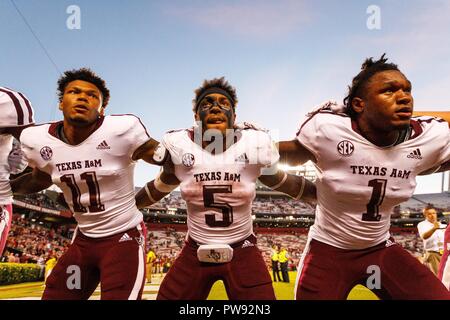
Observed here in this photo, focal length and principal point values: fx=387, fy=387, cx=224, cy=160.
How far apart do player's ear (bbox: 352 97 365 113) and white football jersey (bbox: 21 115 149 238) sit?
1.65 metres

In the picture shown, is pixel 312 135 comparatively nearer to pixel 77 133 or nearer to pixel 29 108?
pixel 77 133

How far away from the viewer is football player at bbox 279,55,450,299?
2666mm

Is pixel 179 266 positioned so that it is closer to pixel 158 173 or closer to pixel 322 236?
pixel 158 173

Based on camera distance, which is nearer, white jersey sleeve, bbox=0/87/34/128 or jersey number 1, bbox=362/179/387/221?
jersey number 1, bbox=362/179/387/221

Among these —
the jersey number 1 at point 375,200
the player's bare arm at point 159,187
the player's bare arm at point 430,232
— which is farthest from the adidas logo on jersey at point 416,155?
the player's bare arm at point 430,232

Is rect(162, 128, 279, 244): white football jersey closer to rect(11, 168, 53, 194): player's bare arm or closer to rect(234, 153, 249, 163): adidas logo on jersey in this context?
rect(234, 153, 249, 163): adidas logo on jersey

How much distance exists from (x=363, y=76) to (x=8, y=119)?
295 centimetres

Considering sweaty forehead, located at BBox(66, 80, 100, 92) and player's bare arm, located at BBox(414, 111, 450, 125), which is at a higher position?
sweaty forehead, located at BBox(66, 80, 100, 92)

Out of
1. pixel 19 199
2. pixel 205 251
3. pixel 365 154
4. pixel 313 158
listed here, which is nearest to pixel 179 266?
pixel 205 251

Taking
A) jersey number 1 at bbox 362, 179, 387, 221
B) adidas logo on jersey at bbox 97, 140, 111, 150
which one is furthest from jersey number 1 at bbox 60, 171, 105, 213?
jersey number 1 at bbox 362, 179, 387, 221

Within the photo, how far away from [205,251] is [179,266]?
292 mm

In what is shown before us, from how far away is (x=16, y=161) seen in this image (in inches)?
140

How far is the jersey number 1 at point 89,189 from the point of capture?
118 inches

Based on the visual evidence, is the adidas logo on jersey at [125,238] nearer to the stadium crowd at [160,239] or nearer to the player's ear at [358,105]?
the player's ear at [358,105]
